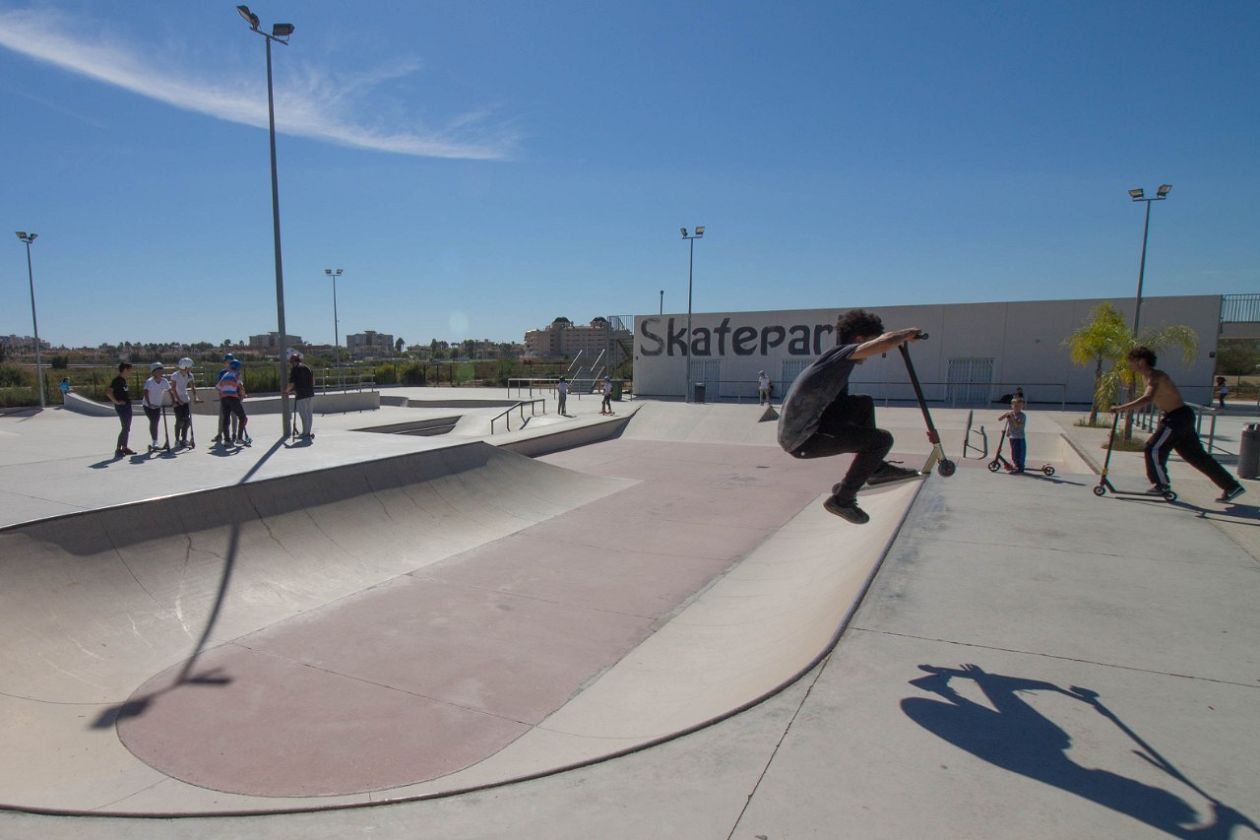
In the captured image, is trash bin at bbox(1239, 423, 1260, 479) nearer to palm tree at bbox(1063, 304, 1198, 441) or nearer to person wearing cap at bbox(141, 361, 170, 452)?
palm tree at bbox(1063, 304, 1198, 441)

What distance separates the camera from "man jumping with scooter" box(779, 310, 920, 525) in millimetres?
3746

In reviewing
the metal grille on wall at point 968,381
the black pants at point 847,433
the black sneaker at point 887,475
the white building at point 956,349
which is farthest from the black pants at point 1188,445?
the metal grille on wall at point 968,381

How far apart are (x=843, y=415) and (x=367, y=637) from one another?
437 centimetres

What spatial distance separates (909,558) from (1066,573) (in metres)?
1.07

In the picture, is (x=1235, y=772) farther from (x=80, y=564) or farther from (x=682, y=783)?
(x=80, y=564)

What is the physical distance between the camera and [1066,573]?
4891mm

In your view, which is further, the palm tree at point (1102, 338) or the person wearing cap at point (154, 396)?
the palm tree at point (1102, 338)

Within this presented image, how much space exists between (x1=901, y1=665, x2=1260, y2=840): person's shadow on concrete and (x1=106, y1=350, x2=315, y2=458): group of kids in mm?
10355

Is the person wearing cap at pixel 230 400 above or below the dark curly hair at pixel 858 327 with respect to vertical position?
below

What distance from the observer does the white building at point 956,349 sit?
2441 cm

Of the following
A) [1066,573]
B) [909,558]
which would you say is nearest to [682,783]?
[909,558]

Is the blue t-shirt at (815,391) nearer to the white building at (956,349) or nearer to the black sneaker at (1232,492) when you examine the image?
the black sneaker at (1232,492)

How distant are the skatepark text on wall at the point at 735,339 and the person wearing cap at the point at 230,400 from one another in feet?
73.4

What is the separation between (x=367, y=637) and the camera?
570 centimetres
